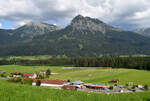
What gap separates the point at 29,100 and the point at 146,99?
12818 millimetres

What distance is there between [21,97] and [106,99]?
820 cm

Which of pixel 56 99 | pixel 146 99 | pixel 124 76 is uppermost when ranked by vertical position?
pixel 56 99

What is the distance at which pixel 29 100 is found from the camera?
11625 millimetres

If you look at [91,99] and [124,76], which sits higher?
[91,99]

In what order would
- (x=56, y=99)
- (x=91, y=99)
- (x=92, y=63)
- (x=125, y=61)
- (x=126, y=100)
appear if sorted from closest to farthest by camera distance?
(x=56, y=99)
(x=91, y=99)
(x=126, y=100)
(x=125, y=61)
(x=92, y=63)

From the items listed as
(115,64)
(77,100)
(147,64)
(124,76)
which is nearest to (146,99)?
(77,100)

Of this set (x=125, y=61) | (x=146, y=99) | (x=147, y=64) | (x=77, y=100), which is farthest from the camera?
(x=125, y=61)

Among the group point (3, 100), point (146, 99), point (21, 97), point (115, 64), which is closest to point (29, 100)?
point (21, 97)

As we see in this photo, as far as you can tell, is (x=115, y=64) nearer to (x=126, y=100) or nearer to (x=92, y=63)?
(x=92, y=63)

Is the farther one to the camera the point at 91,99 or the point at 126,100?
the point at 126,100

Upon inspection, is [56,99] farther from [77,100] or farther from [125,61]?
[125,61]

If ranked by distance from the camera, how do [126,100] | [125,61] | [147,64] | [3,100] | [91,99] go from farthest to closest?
[125,61], [147,64], [126,100], [91,99], [3,100]

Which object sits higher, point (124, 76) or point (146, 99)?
point (146, 99)

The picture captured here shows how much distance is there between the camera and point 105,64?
166375 millimetres
